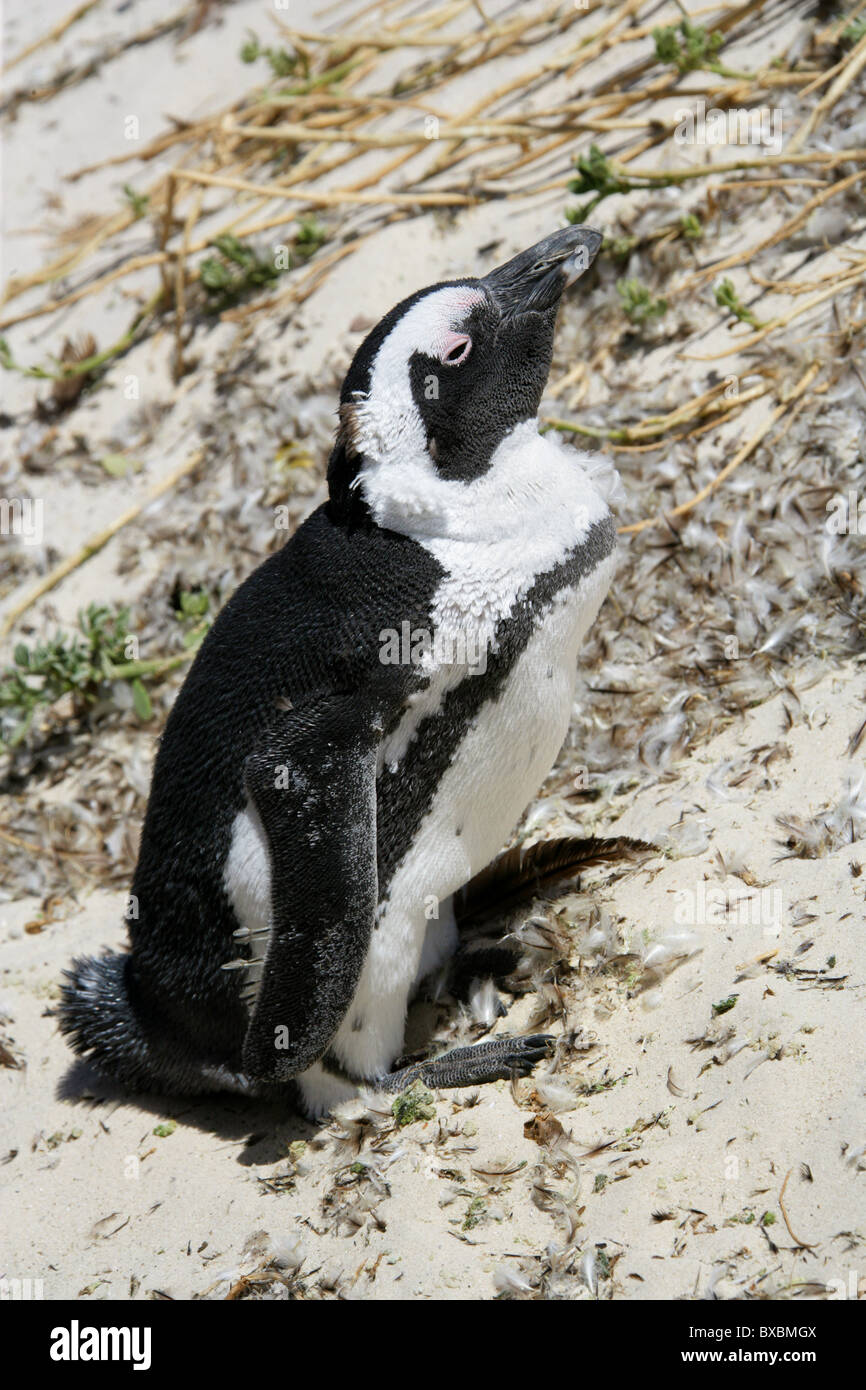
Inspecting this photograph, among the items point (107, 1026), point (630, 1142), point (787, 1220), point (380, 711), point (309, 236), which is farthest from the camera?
point (309, 236)

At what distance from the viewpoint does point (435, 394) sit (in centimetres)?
221

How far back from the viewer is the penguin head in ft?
7.23

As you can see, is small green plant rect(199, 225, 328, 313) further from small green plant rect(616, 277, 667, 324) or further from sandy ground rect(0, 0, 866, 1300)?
sandy ground rect(0, 0, 866, 1300)

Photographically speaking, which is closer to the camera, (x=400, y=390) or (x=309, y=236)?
(x=400, y=390)

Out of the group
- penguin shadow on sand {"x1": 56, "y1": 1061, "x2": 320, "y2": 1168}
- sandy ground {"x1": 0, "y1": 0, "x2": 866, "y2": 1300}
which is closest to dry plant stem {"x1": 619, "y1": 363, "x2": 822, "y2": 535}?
sandy ground {"x1": 0, "y1": 0, "x2": 866, "y2": 1300}

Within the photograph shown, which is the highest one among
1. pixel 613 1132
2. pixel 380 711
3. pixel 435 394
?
pixel 435 394

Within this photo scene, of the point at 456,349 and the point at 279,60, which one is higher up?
the point at 279,60

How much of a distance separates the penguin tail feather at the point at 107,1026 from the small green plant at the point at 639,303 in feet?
7.48

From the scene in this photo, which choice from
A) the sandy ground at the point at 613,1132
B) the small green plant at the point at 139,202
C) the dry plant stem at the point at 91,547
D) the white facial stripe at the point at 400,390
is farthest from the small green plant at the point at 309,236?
the white facial stripe at the point at 400,390

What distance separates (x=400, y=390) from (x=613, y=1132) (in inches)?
48.8

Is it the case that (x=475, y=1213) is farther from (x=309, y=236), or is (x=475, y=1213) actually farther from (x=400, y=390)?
(x=309, y=236)

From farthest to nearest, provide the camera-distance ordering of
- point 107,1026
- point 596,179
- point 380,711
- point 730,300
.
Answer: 1. point 596,179
2. point 730,300
3. point 107,1026
4. point 380,711

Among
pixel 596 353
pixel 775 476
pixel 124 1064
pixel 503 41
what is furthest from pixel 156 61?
pixel 124 1064

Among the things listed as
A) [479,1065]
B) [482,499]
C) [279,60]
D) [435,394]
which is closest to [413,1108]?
[479,1065]
